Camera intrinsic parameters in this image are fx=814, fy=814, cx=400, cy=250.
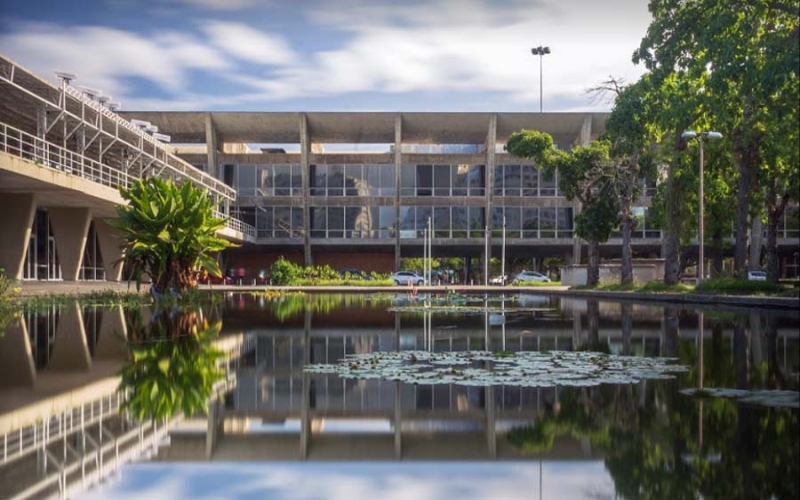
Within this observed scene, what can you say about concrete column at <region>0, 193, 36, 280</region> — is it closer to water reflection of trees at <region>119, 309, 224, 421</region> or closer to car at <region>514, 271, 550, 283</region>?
water reflection of trees at <region>119, 309, 224, 421</region>

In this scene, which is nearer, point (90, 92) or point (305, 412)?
point (305, 412)

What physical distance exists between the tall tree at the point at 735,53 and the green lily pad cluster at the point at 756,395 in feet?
29.3

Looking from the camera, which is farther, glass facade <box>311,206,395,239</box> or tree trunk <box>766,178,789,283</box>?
glass facade <box>311,206,395,239</box>

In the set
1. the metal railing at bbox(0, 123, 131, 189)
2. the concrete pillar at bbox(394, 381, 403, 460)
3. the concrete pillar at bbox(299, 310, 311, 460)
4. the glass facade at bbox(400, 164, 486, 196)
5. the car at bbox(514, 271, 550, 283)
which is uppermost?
the glass facade at bbox(400, 164, 486, 196)

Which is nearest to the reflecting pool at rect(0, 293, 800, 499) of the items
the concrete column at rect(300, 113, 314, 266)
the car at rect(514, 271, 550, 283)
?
the car at rect(514, 271, 550, 283)

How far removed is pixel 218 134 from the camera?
69.4m

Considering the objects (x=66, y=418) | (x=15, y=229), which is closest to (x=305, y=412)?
(x=66, y=418)

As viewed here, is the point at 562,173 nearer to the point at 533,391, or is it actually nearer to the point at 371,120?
the point at 371,120

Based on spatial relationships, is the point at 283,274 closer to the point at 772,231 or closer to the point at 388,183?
the point at 388,183

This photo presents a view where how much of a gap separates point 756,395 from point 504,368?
3.32m

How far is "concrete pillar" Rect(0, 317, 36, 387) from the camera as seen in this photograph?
32.7 feet

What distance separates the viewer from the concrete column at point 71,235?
40375 millimetres

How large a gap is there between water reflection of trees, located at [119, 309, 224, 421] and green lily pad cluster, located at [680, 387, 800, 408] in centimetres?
A: 527

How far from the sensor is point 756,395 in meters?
8.60
